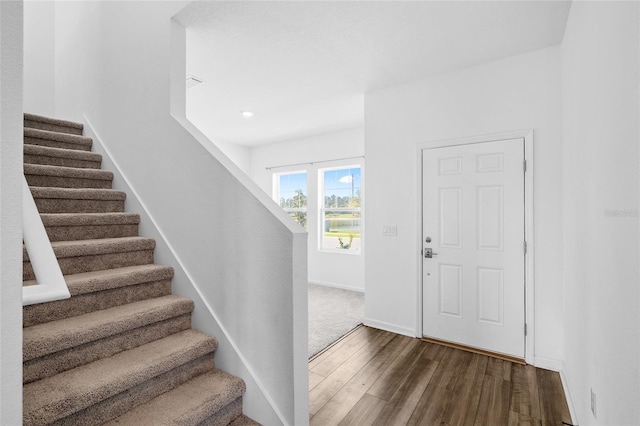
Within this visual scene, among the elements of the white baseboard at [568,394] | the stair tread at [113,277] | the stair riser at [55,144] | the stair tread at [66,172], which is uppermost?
the stair riser at [55,144]

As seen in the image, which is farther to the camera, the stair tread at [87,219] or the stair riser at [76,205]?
the stair riser at [76,205]

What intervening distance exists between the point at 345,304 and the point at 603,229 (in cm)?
332

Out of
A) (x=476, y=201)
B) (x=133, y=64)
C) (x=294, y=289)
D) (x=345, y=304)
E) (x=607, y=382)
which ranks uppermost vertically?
(x=133, y=64)

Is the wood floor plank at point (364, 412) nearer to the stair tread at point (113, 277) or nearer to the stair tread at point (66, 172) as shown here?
the stair tread at point (113, 277)

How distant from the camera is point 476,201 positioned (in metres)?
2.84

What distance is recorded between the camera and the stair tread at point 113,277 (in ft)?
5.46

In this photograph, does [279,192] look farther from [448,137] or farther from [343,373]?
[343,373]

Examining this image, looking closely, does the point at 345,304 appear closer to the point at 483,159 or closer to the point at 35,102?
the point at 483,159

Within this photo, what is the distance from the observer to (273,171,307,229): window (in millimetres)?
5820

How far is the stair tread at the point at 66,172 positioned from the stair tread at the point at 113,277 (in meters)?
0.93

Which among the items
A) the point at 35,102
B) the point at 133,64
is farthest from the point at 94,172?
the point at 35,102

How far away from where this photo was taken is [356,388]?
224 centimetres

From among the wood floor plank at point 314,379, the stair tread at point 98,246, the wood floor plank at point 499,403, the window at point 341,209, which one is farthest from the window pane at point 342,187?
the stair tread at point 98,246

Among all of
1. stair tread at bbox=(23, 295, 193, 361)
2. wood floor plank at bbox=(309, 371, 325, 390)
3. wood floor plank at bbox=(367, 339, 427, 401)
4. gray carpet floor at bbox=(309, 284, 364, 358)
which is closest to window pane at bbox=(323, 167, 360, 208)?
gray carpet floor at bbox=(309, 284, 364, 358)
